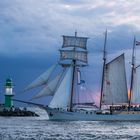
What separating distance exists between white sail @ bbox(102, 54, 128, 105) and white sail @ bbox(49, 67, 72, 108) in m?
7.10

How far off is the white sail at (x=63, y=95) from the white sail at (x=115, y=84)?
7.10 meters

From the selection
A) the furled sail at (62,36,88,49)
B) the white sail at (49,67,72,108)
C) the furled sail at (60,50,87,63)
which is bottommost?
the white sail at (49,67,72,108)

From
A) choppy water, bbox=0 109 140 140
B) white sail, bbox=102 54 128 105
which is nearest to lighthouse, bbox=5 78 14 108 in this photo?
white sail, bbox=102 54 128 105

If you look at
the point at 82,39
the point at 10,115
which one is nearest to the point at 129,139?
the point at 82,39

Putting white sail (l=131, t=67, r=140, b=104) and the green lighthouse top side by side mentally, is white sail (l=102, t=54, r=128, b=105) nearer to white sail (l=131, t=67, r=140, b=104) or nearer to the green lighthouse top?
white sail (l=131, t=67, r=140, b=104)

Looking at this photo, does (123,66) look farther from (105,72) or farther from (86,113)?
(86,113)

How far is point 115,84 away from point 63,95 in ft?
33.5

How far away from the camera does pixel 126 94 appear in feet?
376

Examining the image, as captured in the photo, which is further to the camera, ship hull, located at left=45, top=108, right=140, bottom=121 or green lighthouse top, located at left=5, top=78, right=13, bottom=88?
green lighthouse top, located at left=5, top=78, right=13, bottom=88

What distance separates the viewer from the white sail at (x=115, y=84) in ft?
374

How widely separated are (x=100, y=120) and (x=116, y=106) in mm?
5105

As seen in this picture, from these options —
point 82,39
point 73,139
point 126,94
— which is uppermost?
point 82,39

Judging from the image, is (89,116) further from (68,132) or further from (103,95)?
(68,132)

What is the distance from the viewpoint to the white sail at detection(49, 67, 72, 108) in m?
111
